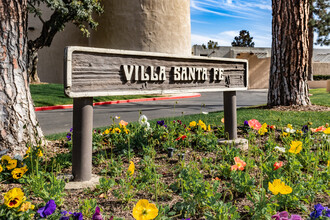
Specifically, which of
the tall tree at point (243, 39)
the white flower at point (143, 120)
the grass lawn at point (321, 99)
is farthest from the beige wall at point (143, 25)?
the tall tree at point (243, 39)

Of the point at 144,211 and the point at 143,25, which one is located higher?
the point at 143,25

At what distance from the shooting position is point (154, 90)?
128 inches

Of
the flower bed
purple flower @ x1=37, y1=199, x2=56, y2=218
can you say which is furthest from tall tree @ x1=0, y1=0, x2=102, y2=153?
purple flower @ x1=37, y1=199, x2=56, y2=218

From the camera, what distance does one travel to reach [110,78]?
2.89 meters

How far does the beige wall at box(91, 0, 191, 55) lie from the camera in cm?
1748

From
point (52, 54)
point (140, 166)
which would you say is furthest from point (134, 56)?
point (52, 54)

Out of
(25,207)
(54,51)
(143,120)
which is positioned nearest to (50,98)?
(143,120)

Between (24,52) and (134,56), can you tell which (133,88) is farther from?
(24,52)

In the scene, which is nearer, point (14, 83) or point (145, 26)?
point (14, 83)

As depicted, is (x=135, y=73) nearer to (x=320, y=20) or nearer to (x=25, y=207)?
(x=25, y=207)

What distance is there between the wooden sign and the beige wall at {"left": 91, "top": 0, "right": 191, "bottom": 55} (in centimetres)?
1358

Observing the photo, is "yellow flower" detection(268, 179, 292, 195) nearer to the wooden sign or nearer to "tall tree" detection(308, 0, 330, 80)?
the wooden sign

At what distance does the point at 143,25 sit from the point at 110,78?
602 inches

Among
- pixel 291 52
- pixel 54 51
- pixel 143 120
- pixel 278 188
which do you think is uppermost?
pixel 54 51
